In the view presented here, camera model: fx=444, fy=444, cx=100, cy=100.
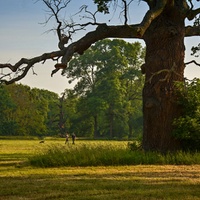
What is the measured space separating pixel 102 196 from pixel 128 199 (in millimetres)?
551

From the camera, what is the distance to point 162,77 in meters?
17.5

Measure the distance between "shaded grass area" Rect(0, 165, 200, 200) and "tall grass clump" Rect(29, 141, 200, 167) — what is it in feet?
6.48

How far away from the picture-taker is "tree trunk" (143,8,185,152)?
17156 millimetres

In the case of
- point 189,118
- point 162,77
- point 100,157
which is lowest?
point 100,157

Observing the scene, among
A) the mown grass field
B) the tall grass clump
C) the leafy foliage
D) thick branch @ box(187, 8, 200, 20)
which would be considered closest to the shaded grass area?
the mown grass field

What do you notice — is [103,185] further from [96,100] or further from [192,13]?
[96,100]

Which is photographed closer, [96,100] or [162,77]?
[162,77]

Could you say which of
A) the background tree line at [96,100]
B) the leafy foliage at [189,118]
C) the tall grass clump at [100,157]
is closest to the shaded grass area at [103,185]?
the tall grass clump at [100,157]

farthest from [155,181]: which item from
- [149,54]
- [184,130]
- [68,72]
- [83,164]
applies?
[68,72]

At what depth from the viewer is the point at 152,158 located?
15875 millimetres

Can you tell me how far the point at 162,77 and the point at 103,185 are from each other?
8.85 metres

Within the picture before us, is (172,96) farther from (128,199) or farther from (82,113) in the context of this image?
(82,113)

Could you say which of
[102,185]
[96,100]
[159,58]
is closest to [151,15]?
[159,58]

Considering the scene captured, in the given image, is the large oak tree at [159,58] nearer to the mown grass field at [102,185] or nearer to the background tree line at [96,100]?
the mown grass field at [102,185]
